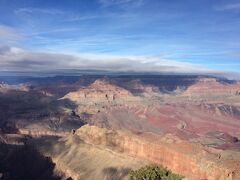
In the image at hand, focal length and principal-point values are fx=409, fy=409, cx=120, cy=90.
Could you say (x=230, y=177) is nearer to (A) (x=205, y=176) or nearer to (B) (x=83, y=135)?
(A) (x=205, y=176)

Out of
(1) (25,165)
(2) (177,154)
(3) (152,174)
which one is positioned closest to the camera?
(3) (152,174)

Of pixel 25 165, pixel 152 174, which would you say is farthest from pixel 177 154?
pixel 25 165

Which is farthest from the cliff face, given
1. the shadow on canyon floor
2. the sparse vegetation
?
the sparse vegetation

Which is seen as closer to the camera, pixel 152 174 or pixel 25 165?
pixel 152 174

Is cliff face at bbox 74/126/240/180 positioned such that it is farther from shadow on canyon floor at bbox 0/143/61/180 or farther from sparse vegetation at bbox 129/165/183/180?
sparse vegetation at bbox 129/165/183/180

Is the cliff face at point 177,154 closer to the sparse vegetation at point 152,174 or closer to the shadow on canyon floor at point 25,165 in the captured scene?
the shadow on canyon floor at point 25,165

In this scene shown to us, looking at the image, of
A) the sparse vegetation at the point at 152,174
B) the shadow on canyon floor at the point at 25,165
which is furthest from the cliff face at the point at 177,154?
the sparse vegetation at the point at 152,174

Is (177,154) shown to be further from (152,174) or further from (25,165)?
(25,165)

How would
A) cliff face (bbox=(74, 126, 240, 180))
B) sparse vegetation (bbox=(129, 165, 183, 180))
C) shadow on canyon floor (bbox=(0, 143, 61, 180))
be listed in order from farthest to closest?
shadow on canyon floor (bbox=(0, 143, 61, 180)) → cliff face (bbox=(74, 126, 240, 180)) → sparse vegetation (bbox=(129, 165, 183, 180))

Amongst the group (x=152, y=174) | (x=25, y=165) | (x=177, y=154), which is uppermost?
(x=152, y=174)
